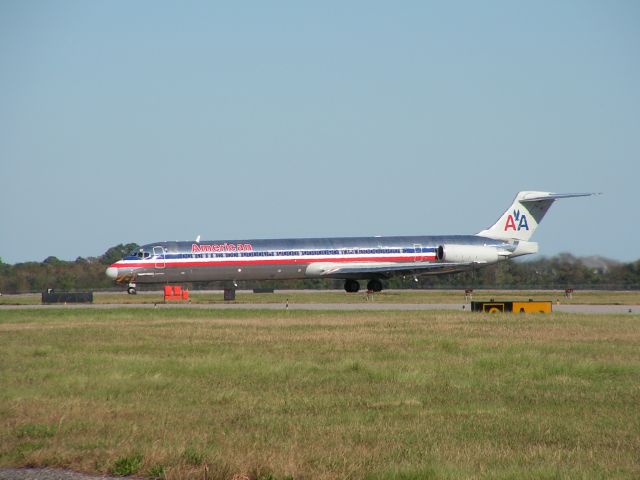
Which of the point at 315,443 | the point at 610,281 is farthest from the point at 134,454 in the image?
the point at 610,281

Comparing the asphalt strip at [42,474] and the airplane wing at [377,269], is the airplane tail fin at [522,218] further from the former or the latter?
the asphalt strip at [42,474]

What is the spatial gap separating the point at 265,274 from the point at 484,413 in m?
43.6

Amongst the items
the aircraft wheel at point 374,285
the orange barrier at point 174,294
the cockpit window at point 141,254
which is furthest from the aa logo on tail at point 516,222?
the cockpit window at point 141,254

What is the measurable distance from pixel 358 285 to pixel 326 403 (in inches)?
1906

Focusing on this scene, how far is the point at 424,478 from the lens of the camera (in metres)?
9.91

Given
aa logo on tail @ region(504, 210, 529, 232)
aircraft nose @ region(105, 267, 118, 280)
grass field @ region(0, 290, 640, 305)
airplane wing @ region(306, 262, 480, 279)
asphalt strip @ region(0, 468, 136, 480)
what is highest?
aa logo on tail @ region(504, 210, 529, 232)

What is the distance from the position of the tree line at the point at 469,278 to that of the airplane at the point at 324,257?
10.8 m

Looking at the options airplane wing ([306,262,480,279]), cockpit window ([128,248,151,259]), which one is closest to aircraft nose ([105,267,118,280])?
cockpit window ([128,248,151,259])

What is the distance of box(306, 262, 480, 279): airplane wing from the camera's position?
2261 inches

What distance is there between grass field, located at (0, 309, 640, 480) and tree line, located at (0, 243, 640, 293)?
47.7 meters

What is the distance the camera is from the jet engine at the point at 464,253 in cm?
5806

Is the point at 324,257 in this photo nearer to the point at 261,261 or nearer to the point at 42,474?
the point at 261,261

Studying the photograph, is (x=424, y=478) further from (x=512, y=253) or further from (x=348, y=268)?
(x=512, y=253)

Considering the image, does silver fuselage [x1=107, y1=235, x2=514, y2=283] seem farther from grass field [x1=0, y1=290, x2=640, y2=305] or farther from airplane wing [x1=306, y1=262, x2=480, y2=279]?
grass field [x1=0, y1=290, x2=640, y2=305]
